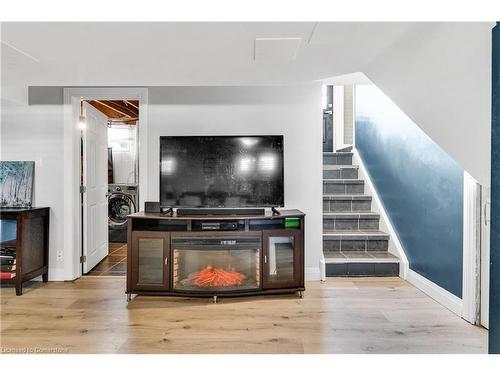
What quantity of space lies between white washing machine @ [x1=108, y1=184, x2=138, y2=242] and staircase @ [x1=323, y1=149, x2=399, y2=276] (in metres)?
3.21

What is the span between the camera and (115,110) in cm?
509

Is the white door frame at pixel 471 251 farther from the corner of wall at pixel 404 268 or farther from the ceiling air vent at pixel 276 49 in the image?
the ceiling air vent at pixel 276 49

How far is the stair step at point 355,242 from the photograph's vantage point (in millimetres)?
3576

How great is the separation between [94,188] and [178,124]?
1366 millimetres

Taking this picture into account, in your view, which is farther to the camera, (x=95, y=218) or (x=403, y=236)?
(x=95, y=218)

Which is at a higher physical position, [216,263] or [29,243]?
[29,243]

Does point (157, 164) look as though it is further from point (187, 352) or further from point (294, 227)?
point (187, 352)

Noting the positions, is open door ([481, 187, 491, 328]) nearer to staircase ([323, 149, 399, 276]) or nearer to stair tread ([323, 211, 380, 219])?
staircase ([323, 149, 399, 276])

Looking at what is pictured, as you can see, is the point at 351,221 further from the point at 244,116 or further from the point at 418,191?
the point at 244,116

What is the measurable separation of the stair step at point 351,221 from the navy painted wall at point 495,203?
7.78ft

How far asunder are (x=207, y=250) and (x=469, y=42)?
7.48 feet

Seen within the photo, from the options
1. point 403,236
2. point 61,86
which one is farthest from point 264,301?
point 61,86

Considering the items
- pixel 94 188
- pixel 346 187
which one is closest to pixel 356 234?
pixel 346 187

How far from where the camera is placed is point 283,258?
112 inches
